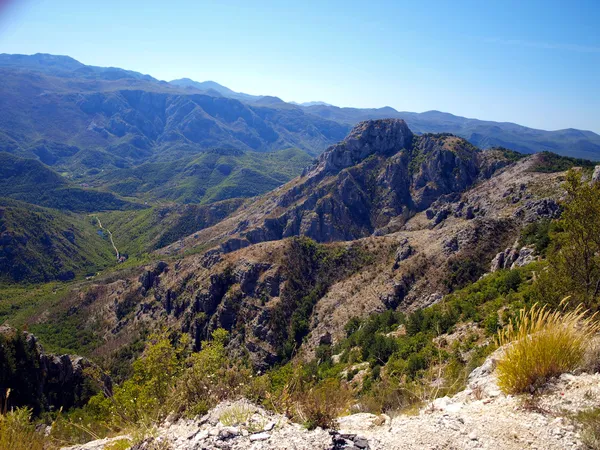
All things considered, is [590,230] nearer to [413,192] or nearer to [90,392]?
[90,392]

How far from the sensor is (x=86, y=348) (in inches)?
2896

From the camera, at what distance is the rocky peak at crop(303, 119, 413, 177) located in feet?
493

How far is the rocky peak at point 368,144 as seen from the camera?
150m

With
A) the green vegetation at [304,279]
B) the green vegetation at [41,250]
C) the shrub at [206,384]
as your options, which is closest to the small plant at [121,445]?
the shrub at [206,384]

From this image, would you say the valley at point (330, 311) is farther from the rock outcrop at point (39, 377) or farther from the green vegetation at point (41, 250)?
the green vegetation at point (41, 250)

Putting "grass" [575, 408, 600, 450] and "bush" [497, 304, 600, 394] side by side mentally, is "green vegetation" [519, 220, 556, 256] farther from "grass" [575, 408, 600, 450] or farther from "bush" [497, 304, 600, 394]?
"grass" [575, 408, 600, 450]

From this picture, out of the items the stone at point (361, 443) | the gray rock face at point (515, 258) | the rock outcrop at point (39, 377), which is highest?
the stone at point (361, 443)

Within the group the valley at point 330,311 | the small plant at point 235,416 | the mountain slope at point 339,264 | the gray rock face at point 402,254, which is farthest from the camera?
the gray rock face at point 402,254

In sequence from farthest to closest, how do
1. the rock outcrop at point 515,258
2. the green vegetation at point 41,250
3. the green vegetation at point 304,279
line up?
the green vegetation at point 41,250 → the green vegetation at point 304,279 → the rock outcrop at point 515,258

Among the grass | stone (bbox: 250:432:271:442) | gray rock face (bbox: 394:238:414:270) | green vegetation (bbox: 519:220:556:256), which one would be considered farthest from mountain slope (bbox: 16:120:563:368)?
green vegetation (bbox: 519:220:556:256)

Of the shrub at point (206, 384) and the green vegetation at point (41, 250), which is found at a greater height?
the shrub at point (206, 384)

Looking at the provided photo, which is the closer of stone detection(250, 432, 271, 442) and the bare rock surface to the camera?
the bare rock surface

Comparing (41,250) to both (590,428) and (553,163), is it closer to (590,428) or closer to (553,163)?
(590,428)

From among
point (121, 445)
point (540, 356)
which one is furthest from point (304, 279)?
point (540, 356)
